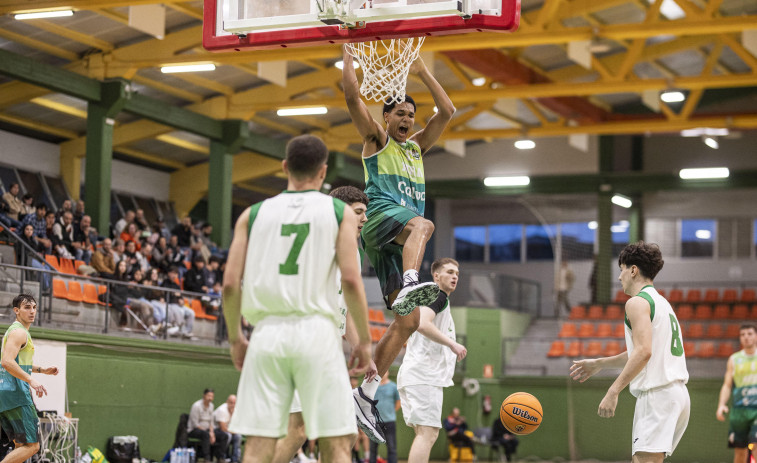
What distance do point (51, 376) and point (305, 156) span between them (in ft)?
39.1

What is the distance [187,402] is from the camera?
19859 millimetres

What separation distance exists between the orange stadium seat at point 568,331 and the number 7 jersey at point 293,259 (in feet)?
77.7

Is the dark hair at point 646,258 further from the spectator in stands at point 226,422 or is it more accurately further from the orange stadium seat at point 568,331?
the orange stadium seat at point 568,331

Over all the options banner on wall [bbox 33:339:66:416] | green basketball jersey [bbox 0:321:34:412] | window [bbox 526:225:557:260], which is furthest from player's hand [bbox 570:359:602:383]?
window [bbox 526:225:557:260]

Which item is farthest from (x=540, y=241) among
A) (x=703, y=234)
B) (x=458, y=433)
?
(x=458, y=433)

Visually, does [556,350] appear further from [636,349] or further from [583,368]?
[636,349]

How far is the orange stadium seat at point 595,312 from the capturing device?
29.1 meters

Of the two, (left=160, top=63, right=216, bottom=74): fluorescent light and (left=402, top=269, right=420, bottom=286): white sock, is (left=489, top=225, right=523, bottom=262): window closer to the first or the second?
(left=160, top=63, right=216, bottom=74): fluorescent light

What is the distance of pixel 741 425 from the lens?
13.0 meters

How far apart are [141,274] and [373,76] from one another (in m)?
11.5

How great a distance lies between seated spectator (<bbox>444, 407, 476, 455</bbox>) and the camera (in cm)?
2392

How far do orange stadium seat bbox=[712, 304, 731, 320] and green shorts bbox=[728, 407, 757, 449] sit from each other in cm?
1572

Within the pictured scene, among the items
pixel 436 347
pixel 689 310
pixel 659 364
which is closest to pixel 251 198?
pixel 689 310

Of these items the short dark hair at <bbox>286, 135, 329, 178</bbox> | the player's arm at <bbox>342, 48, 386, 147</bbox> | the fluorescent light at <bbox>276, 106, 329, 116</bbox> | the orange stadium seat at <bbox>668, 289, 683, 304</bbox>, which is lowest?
the orange stadium seat at <bbox>668, 289, 683, 304</bbox>
